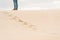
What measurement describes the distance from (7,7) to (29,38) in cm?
195

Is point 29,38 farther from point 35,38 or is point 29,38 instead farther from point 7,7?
point 7,7

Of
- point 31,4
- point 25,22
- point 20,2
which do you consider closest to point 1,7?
point 20,2

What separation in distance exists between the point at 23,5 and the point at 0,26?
161cm

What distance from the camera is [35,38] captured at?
120 cm

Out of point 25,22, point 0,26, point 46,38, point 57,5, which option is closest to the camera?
point 46,38

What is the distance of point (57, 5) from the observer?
3018 mm

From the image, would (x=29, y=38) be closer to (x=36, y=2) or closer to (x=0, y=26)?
(x=0, y=26)

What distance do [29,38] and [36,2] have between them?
2.07 metres

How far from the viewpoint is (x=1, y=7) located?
304 cm

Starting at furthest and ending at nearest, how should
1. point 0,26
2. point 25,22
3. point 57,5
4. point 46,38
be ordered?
point 57,5 < point 25,22 < point 0,26 < point 46,38

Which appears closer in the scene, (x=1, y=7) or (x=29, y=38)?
(x=29, y=38)

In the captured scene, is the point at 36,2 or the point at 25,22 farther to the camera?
the point at 36,2

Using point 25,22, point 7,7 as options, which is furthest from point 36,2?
point 25,22

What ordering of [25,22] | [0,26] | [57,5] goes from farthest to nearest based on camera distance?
[57,5] → [25,22] → [0,26]
